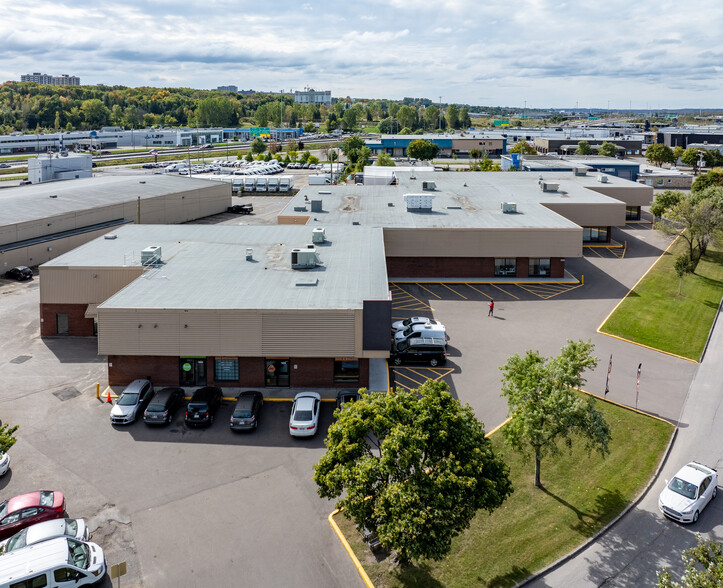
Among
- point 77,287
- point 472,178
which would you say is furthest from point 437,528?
point 472,178

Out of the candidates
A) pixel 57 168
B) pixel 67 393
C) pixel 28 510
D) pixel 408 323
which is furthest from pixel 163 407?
pixel 57 168

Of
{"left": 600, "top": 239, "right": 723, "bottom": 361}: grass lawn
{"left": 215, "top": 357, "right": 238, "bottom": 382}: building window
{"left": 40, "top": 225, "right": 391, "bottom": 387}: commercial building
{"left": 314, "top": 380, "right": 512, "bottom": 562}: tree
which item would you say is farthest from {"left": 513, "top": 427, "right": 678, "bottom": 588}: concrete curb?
{"left": 215, "top": 357, "right": 238, "bottom": 382}: building window

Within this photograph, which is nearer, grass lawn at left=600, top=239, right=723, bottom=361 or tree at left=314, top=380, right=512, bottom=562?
tree at left=314, top=380, right=512, bottom=562

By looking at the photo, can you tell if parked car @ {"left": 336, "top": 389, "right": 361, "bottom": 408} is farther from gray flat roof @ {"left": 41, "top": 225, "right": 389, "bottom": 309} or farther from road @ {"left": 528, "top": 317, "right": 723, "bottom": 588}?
road @ {"left": 528, "top": 317, "right": 723, "bottom": 588}

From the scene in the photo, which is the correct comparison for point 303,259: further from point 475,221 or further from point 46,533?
point 475,221

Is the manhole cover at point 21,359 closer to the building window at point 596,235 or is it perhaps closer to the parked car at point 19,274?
the parked car at point 19,274

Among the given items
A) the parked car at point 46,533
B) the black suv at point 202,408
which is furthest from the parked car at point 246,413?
the parked car at point 46,533
